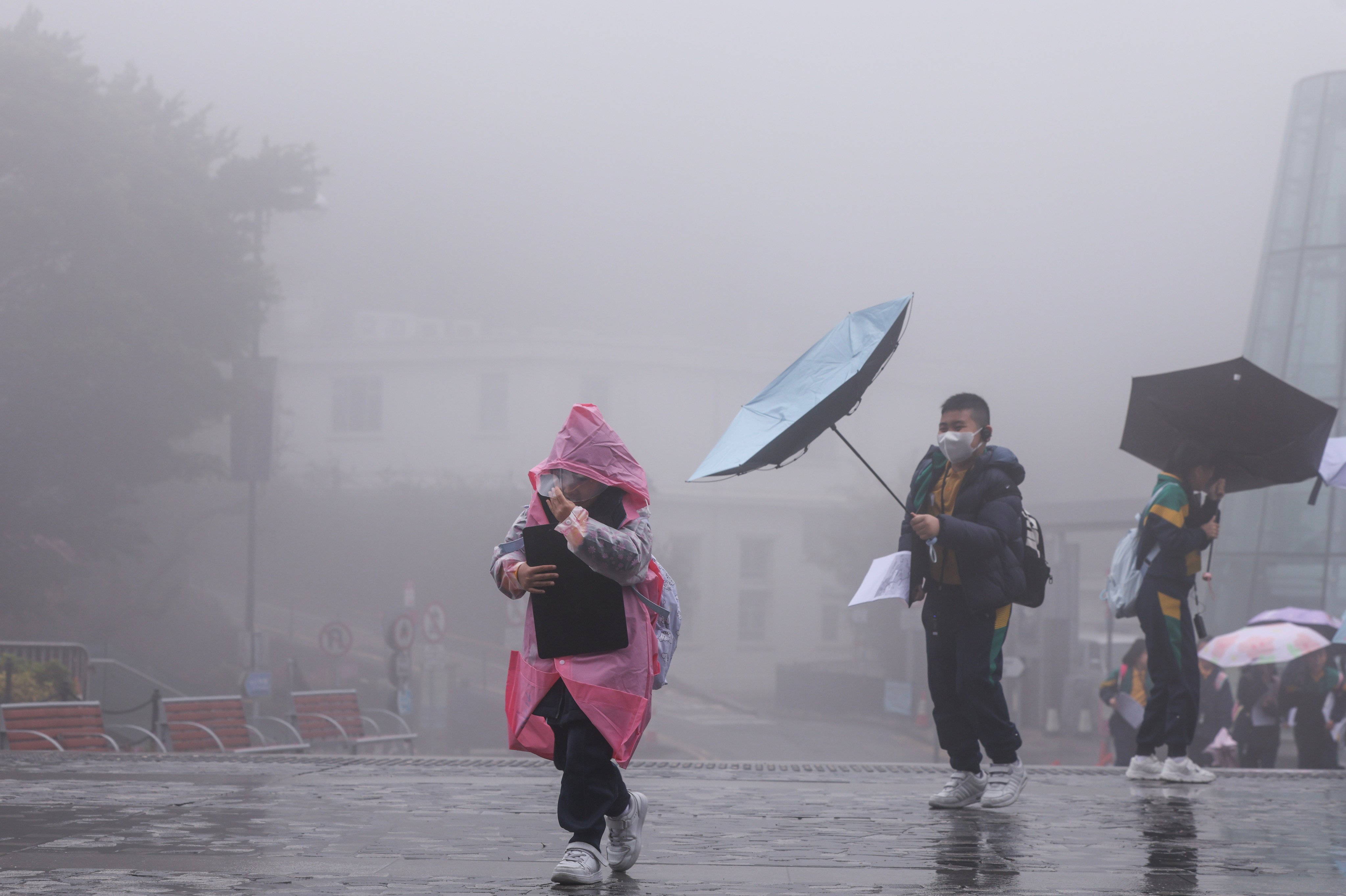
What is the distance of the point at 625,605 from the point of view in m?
4.29

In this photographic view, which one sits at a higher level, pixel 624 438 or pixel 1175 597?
pixel 624 438

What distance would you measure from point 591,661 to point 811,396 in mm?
1617

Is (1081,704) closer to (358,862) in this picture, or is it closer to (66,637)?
(66,637)

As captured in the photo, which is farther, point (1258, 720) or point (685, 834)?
point (1258, 720)

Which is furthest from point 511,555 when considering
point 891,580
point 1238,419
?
point 1238,419

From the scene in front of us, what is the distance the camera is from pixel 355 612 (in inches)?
2323

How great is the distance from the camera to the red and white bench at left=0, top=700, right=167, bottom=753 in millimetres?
10141

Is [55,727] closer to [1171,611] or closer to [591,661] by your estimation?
[591,661]

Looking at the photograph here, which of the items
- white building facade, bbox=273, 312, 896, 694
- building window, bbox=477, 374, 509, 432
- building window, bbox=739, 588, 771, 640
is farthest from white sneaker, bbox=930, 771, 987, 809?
building window, bbox=477, 374, 509, 432

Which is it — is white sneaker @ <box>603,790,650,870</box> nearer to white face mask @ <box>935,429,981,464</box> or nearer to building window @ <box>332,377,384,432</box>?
white face mask @ <box>935,429,981,464</box>

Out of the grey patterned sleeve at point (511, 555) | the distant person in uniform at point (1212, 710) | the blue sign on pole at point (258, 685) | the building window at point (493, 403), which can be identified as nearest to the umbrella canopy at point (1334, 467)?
the distant person in uniform at point (1212, 710)

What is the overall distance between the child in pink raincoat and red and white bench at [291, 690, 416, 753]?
31.4ft

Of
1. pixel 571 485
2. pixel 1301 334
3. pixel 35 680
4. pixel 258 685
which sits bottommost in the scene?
pixel 258 685

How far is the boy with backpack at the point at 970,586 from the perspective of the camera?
5.71 m
